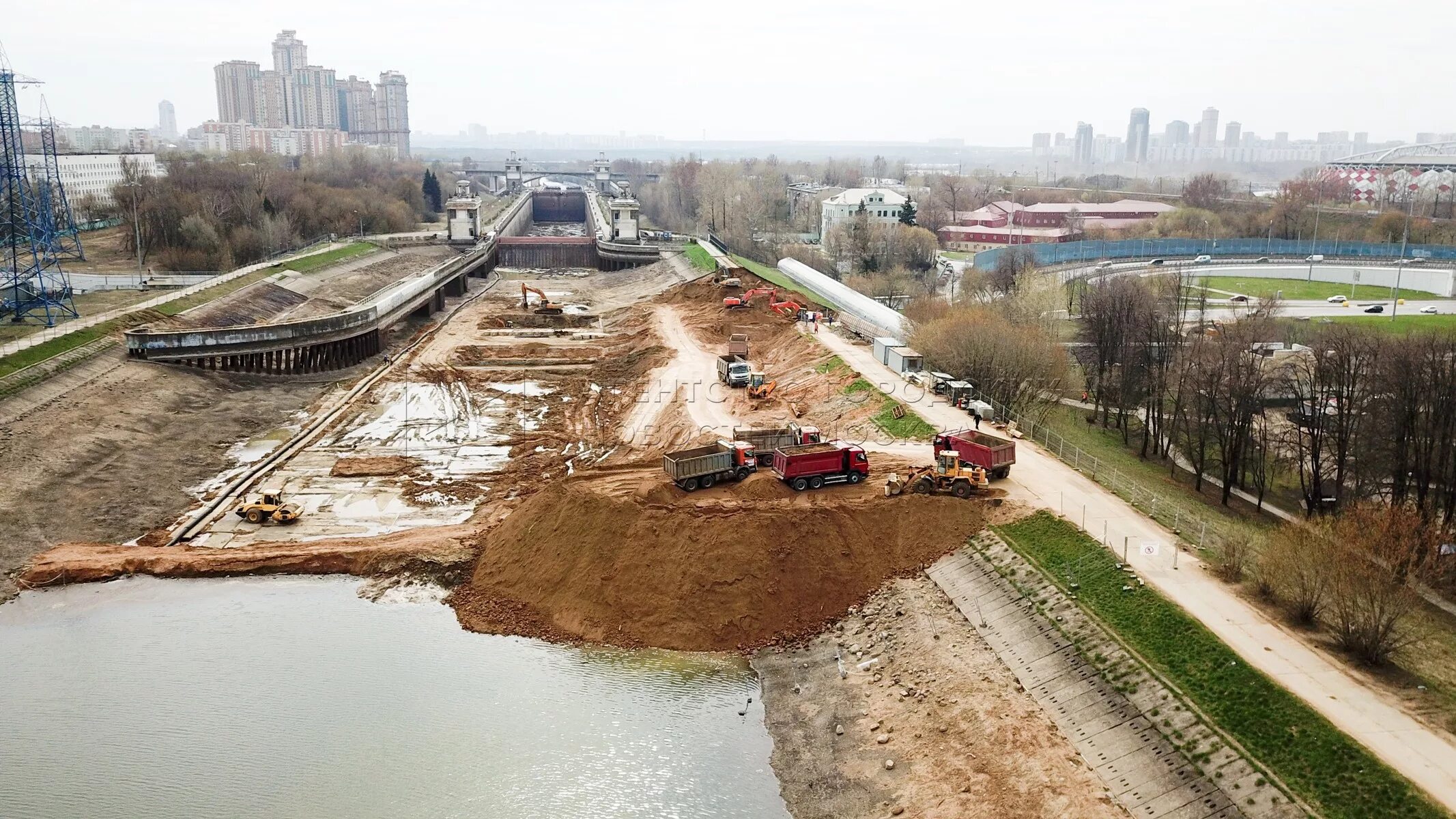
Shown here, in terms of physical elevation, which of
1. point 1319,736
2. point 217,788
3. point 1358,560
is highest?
point 1358,560

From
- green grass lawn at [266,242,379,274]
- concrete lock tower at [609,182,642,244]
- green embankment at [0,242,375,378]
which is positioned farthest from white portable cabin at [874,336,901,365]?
concrete lock tower at [609,182,642,244]

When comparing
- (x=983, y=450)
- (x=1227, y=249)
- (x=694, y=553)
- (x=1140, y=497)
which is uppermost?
(x=1227, y=249)

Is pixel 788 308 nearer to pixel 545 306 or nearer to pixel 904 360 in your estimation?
pixel 904 360

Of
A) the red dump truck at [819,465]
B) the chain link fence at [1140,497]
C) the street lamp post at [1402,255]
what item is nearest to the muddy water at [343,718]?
the red dump truck at [819,465]

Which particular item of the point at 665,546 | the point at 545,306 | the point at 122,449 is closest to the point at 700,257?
the point at 545,306

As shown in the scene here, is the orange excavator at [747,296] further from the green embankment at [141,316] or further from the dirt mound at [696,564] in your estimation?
the dirt mound at [696,564]

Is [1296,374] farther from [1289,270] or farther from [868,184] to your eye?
[868,184]

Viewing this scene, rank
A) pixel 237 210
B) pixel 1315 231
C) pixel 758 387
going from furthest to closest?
pixel 1315 231 → pixel 237 210 → pixel 758 387

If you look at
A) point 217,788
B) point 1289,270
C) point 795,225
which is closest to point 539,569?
point 217,788
